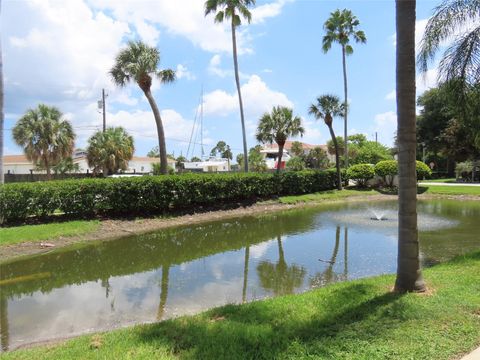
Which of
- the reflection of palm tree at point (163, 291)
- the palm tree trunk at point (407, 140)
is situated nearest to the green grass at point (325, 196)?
the reflection of palm tree at point (163, 291)

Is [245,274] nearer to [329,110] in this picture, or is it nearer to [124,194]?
[124,194]

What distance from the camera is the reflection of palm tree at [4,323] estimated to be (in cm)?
606

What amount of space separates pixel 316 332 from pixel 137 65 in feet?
63.7

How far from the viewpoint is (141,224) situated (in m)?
16.9

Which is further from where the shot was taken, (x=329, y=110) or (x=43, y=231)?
(x=329, y=110)

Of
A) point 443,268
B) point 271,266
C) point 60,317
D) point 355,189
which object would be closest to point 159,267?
point 271,266

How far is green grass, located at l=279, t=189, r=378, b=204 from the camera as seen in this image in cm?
2616

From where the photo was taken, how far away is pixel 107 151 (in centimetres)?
3459

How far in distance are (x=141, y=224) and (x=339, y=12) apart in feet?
85.9

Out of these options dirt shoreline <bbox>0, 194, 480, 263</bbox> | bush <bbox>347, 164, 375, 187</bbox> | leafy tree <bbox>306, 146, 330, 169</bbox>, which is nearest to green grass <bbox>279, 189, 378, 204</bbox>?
dirt shoreline <bbox>0, 194, 480, 263</bbox>

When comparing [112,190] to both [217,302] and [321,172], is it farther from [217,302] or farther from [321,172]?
[321,172]

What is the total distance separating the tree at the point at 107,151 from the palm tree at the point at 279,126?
1276 cm

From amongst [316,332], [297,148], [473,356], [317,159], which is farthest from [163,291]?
[297,148]

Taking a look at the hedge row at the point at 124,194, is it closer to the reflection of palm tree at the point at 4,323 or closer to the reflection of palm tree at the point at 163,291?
the reflection of palm tree at the point at 4,323
